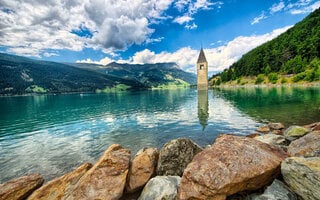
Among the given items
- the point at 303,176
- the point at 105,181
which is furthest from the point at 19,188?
the point at 303,176

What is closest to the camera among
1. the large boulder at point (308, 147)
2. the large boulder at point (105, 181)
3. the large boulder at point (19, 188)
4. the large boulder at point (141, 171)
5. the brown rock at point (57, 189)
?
the large boulder at point (105, 181)

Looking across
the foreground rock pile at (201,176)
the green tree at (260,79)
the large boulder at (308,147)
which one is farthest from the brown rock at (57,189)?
the green tree at (260,79)

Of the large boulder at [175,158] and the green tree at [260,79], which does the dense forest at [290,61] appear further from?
the large boulder at [175,158]

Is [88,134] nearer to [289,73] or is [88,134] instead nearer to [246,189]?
[246,189]

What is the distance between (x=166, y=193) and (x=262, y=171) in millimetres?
3951

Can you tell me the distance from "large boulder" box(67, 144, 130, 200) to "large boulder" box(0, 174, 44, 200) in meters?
3.75

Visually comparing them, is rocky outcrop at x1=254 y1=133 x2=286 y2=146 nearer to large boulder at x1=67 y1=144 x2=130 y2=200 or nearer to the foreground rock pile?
the foreground rock pile

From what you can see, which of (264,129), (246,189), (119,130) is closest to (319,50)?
(264,129)

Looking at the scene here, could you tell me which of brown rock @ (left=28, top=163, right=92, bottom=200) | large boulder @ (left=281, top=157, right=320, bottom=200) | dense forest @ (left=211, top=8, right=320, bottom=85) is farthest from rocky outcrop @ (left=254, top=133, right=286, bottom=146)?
dense forest @ (left=211, top=8, right=320, bottom=85)

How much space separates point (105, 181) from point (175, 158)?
401 cm

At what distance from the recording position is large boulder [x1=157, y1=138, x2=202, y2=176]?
10406 millimetres

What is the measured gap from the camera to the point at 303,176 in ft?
20.5

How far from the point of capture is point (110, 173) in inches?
360

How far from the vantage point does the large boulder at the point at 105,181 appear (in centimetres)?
818
